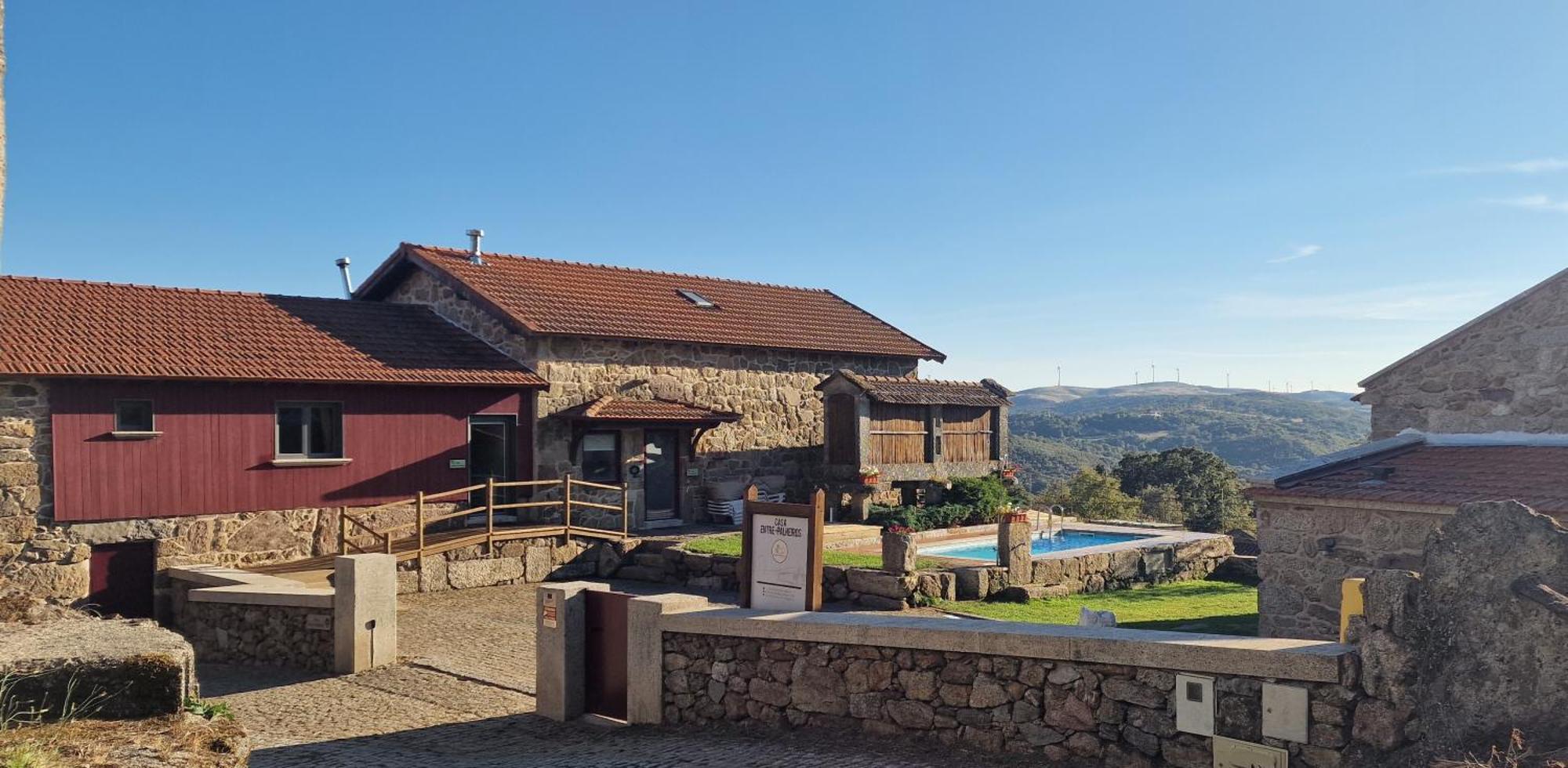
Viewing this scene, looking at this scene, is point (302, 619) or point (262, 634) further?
point (262, 634)

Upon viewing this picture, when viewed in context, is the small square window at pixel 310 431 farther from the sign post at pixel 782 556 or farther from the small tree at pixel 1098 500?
Result: the small tree at pixel 1098 500

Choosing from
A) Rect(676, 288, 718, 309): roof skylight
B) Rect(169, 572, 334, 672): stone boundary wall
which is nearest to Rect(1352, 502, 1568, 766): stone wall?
Rect(169, 572, 334, 672): stone boundary wall

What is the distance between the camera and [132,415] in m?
15.4

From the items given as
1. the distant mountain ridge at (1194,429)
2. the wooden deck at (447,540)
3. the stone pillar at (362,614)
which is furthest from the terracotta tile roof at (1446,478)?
the distant mountain ridge at (1194,429)

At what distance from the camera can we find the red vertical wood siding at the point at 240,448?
14906mm

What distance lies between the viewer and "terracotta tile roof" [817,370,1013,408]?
73.2ft

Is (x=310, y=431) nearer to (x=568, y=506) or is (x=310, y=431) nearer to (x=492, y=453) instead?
(x=492, y=453)

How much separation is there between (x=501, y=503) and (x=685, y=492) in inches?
156

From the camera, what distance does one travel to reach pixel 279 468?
16.7 metres

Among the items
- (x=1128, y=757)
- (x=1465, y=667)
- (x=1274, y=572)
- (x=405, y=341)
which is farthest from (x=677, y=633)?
(x=405, y=341)

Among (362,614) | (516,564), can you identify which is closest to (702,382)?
(516,564)

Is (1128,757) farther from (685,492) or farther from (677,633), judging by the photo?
(685,492)

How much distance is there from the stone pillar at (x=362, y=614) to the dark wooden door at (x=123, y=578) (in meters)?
5.21

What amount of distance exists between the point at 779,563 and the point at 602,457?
39.6ft
